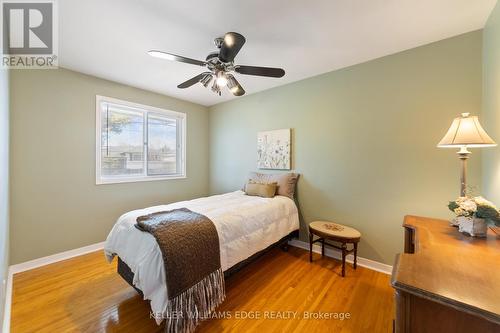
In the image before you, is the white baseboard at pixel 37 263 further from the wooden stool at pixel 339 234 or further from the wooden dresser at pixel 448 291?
the wooden stool at pixel 339 234

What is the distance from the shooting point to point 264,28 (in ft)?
5.92

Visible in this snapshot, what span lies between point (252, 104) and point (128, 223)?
2.68 meters

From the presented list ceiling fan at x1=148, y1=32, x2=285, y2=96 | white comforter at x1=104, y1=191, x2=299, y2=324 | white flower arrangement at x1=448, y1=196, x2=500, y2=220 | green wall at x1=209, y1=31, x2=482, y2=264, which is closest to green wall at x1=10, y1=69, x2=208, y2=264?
white comforter at x1=104, y1=191, x2=299, y2=324

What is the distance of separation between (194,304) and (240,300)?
55cm

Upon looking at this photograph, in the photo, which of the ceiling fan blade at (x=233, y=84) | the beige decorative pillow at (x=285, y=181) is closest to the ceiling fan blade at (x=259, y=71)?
the ceiling fan blade at (x=233, y=84)

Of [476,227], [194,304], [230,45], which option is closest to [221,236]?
[194,304]

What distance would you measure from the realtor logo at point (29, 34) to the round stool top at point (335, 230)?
320 centimetres

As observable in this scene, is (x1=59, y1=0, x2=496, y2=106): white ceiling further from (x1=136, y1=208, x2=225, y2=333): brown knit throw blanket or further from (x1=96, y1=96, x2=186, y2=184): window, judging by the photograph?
(x1=136, y1=208, x2=225, y2=333): brown knit throw blanket

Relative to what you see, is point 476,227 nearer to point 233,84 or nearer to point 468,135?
point 468,135

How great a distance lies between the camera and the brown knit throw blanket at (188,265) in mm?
1353

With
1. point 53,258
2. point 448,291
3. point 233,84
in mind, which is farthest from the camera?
point 53,258

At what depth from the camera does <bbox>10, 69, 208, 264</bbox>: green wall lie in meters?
2.27

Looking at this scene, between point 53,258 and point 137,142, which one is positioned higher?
point 137,142

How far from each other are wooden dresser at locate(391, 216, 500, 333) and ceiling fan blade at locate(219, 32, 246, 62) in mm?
1728
